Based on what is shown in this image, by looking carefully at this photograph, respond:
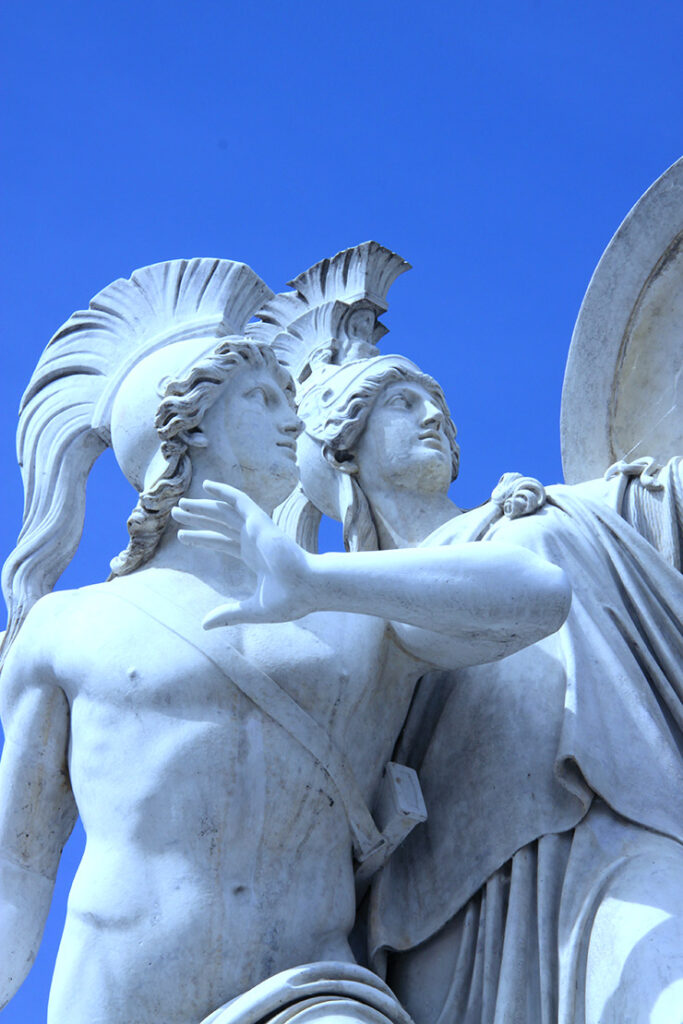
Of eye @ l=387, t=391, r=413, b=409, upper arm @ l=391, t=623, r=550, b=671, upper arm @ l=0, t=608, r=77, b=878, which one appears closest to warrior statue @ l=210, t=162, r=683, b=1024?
eye @ l=387, t=391, r=413, b=409

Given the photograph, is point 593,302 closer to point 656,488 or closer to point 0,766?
point 656,488

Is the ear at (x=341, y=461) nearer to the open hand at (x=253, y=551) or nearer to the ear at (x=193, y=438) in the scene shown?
the ear at (x=193, y=438)

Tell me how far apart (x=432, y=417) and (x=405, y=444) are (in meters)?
Answer: 0.13

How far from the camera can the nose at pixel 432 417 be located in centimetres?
673

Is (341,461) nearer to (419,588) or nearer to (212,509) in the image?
(212,509)

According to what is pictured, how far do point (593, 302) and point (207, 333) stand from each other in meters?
1.73

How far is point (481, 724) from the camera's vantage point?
5.91 meters

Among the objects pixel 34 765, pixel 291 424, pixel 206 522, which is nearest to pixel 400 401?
pixel 291 424

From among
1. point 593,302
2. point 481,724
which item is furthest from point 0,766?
point 593,302

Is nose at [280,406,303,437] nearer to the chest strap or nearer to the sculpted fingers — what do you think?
the sculpted fingers

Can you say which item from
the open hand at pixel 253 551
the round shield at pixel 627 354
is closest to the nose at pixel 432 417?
the round shield at pixel 627 354

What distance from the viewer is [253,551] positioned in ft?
17.7

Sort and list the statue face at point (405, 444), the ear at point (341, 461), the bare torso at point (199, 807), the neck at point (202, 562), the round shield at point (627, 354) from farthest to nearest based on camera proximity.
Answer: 1. the round shield at point (627, 354)
2. the ear at point (341, 461)
3. the statue face at point (405, 444)
4. the neck at point (202, 562)
5. the bare torso at point (199, 807)

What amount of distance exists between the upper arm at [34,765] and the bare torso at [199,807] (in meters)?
0.07
